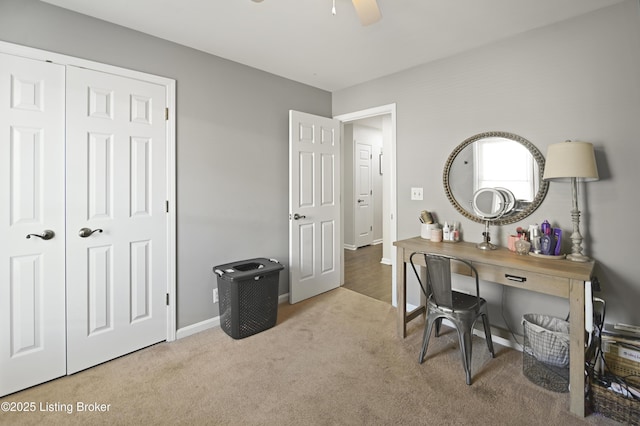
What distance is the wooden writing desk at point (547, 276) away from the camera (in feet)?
5.40

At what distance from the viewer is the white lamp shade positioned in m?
1.83

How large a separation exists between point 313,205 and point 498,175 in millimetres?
1813

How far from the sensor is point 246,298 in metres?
2.48

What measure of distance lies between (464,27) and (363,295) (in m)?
2.73

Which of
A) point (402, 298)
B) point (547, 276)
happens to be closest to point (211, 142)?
point (402, 298)

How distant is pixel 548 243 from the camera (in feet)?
6.75

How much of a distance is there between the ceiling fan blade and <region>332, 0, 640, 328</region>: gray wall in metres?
1.36

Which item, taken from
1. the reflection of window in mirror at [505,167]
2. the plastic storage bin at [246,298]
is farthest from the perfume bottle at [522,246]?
the plastic storage bin at [246,298]

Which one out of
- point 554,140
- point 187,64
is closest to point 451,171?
point 554,140

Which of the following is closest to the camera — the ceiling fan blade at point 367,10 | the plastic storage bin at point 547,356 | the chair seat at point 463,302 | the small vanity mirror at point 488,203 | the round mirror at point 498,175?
the ceiling fan blade at point 367,10

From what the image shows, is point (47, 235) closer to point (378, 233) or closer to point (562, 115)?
point (562, 115)

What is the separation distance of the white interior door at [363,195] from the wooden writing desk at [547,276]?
11.6 feet

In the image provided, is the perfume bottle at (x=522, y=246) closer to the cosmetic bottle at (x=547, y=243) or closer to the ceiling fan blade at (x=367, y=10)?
the cosmetic bottle at (x=547, y=243)

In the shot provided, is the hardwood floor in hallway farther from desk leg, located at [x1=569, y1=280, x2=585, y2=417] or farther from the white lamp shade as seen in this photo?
the white lamp shade
